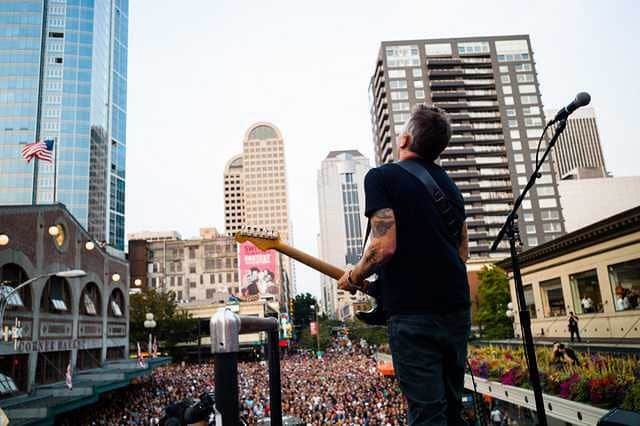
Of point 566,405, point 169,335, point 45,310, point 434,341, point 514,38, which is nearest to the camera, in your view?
point 434,341

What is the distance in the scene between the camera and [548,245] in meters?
30.2

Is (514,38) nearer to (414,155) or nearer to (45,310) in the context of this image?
(45,310)

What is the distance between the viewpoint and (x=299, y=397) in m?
27.3

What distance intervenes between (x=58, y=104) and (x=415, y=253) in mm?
109469

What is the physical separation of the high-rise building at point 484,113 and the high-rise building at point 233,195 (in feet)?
335

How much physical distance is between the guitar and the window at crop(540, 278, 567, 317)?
95.5ft

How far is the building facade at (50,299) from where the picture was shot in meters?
21.3

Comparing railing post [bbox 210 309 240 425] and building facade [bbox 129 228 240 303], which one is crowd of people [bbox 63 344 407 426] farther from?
building facade [bbox 129 228 240 303]

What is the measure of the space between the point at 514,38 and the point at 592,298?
285 ft

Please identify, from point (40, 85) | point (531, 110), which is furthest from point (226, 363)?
point (40, 85)

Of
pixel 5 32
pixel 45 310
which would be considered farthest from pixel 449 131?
pixel 5 32

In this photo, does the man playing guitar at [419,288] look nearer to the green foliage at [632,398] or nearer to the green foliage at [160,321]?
the green foliage at [632,398]

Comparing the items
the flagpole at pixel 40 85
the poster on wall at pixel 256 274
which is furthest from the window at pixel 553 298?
the flagpole at pixel 40 85

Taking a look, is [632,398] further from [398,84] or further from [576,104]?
[398,84]
